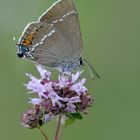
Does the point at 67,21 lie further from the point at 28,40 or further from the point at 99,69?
the point at 99,69

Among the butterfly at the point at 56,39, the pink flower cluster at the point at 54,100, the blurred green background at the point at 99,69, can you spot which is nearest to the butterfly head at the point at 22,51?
the butterfly at the point at 56,39

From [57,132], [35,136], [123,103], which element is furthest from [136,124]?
[57,132]

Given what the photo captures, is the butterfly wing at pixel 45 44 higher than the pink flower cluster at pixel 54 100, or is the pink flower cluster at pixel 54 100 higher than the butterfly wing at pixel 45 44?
the butterfly wing at pixel 45 44

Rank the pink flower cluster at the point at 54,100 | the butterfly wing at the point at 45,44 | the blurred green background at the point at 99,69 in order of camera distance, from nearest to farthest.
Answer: the pink flower cluster at the point at 54,100 < the butterfly wing at the point at 45,44 < the blurred green background at the point at 99,69

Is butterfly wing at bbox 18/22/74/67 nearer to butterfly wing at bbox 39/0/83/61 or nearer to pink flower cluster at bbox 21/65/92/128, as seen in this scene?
butterfly wing at bbox 39/0/83/61

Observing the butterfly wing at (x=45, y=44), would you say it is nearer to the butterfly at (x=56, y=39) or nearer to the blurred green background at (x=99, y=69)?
the butterfly at (x=56, y=39)

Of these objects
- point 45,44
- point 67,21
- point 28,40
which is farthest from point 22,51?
point 67,21

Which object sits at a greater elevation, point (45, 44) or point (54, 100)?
point (45, 44)
